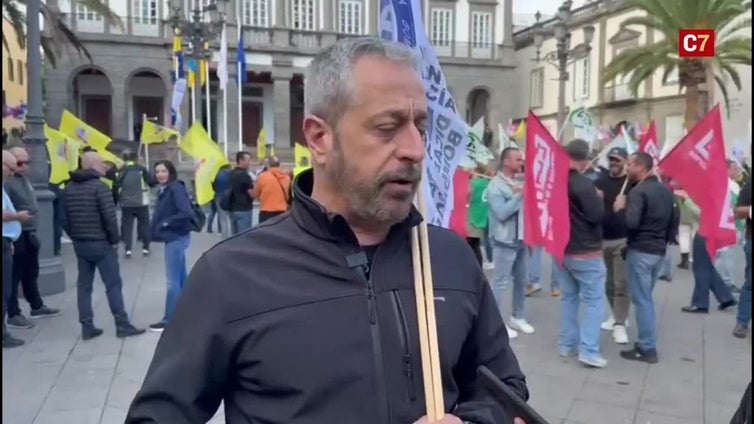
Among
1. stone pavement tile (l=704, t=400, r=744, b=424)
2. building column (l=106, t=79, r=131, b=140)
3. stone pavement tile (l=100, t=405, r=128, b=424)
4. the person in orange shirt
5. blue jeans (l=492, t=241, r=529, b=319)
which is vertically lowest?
stone pavement tile (l=704, t=400, r=744, b=424)

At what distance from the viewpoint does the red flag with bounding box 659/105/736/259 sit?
264 inches

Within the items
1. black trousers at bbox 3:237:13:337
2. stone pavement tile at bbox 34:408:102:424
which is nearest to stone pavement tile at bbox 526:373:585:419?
stone pavement tile at bbox 34:408:102:424

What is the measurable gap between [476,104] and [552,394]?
145 ft

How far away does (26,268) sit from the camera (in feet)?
26.4

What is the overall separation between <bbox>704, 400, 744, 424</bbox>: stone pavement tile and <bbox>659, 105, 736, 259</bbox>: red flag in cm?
183

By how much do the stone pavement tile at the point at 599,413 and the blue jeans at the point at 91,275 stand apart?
429 cm

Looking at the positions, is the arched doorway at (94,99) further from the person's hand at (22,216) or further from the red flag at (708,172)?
the red flag at (708,172)

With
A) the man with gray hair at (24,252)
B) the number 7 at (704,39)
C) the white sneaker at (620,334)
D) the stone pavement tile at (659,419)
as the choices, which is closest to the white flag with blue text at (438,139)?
the stone pavement tile at (659,419)

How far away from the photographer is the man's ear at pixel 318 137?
1.77 metres

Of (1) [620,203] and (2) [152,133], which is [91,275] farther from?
(2) [152,133]

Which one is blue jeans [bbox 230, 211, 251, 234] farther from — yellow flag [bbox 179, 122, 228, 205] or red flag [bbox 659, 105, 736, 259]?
red flag [bbox 659, 105, 736, 259]

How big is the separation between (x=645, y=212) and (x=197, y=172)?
7026mm

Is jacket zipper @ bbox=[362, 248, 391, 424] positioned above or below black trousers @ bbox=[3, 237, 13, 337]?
above

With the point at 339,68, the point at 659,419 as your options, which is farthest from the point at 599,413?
the point at 339,68
